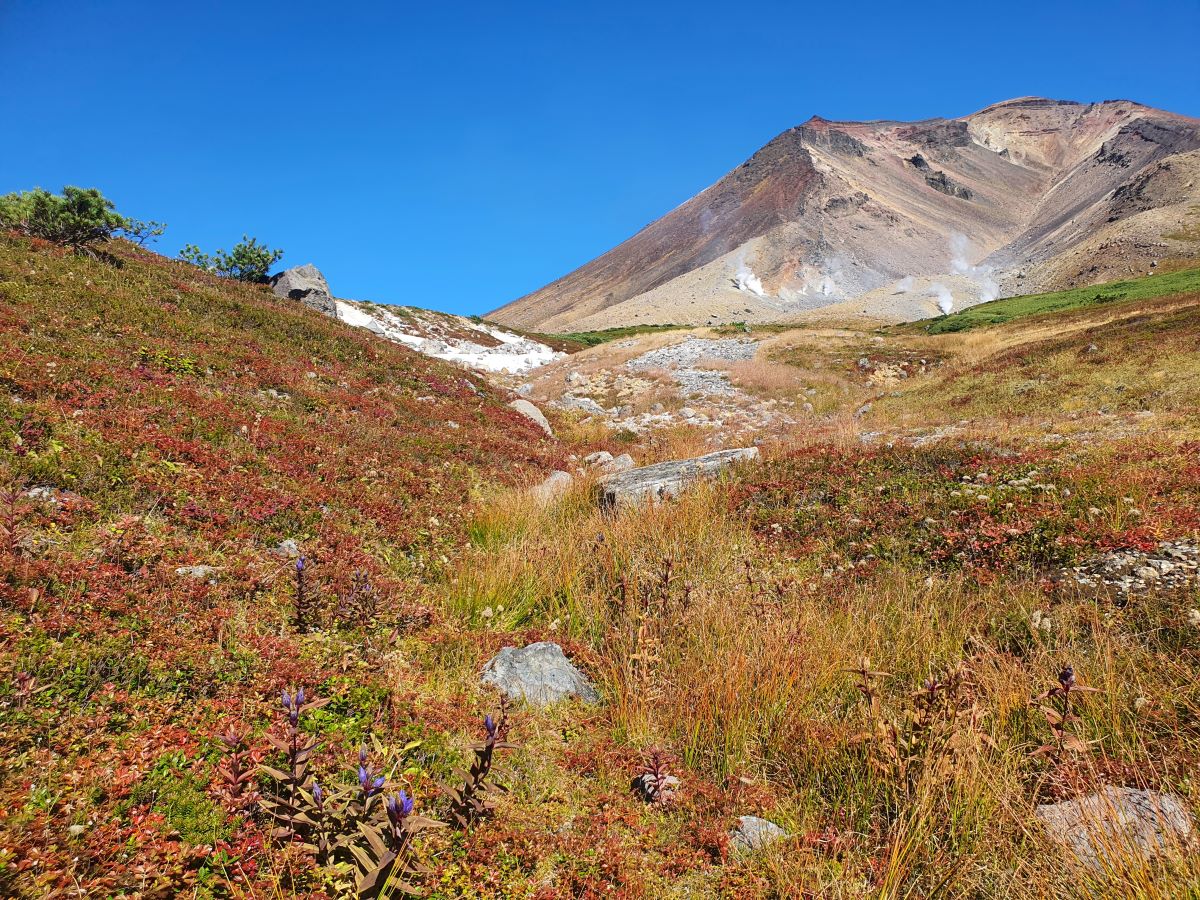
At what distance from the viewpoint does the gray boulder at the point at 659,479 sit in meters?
8.52

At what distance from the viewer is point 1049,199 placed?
151 metres

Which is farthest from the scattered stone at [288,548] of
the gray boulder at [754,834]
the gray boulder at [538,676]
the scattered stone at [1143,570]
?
the scattered stone at [1143,570]

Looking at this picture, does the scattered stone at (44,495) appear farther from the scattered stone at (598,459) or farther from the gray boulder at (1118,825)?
the scattered stone at (598,459)

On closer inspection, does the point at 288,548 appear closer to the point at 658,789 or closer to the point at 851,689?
the point at 658,789

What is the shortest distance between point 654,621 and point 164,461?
5.94 metres

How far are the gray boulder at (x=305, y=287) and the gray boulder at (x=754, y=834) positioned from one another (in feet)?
95.2

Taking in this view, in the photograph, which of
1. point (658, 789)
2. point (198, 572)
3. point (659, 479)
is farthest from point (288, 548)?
point (659, 479)

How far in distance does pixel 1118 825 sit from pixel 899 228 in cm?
14293

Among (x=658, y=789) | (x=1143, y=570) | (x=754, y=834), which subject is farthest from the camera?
(x=1143, y=570)

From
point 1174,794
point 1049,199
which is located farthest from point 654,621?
point 1049,199

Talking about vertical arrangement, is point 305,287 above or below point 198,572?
above

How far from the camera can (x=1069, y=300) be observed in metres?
48.5

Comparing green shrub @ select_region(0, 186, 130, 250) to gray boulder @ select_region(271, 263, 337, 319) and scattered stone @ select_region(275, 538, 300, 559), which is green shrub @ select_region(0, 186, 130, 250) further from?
scattered stone @ select_region(275, 538, 300, 559)

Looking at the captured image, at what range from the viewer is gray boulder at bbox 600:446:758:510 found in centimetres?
852
